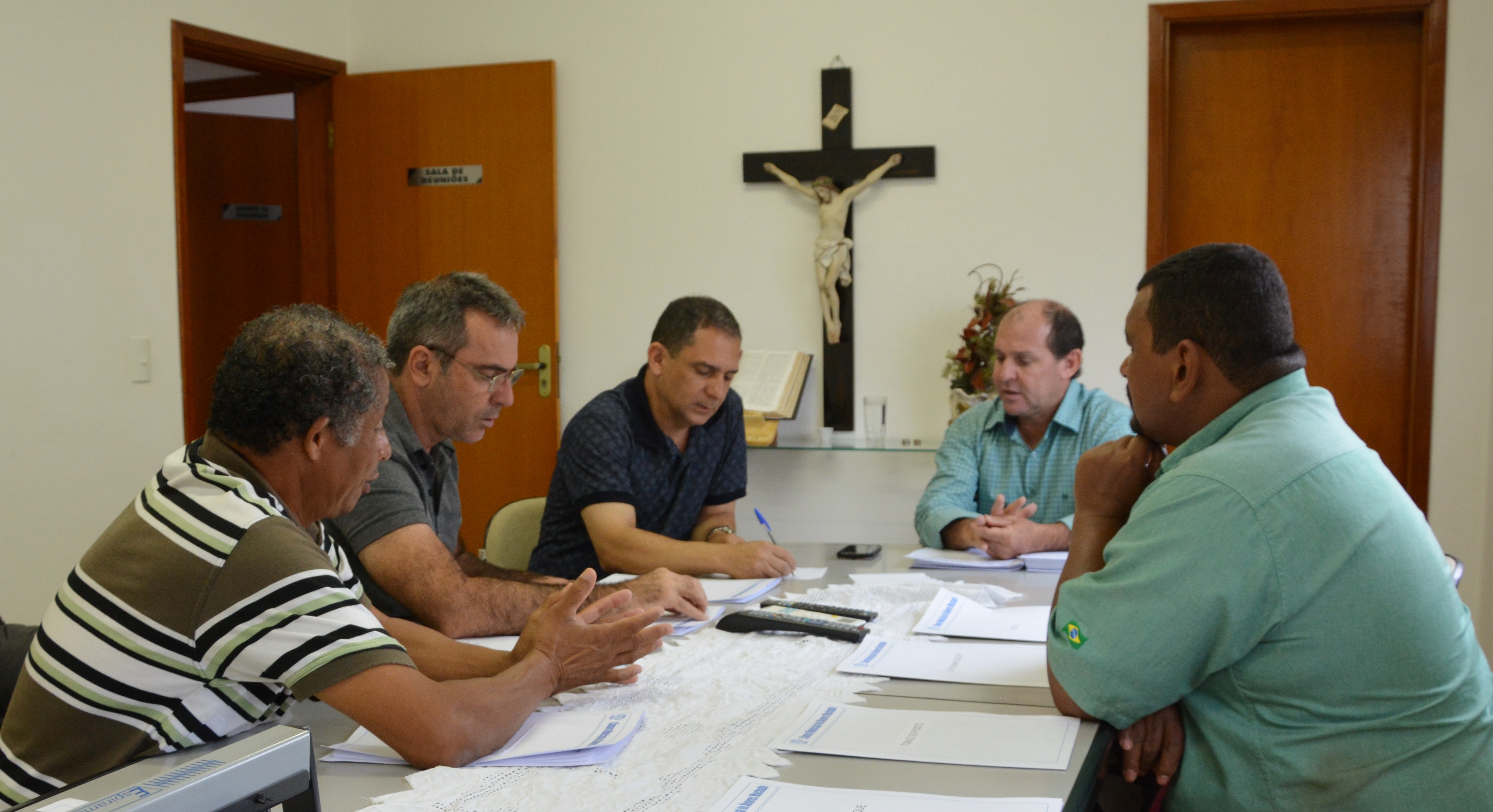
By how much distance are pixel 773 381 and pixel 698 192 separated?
77cm

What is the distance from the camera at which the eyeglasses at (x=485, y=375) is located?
208 centimetres

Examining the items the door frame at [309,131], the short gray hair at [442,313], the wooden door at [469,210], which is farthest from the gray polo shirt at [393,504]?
the door frame at [309,131]

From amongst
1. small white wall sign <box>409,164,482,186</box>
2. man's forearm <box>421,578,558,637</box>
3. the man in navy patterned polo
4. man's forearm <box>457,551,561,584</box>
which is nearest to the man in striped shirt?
man's forearm <box>421,578,558,637</box>

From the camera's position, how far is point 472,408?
2100 mm

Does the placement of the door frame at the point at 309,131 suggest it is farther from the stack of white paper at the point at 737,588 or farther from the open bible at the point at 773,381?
the stack of white paper at the point at 737,588

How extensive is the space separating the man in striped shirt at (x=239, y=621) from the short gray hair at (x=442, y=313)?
76 centimetres

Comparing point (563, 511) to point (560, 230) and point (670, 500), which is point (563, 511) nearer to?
point (670, 500)

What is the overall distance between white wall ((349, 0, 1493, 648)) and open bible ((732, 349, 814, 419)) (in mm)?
84

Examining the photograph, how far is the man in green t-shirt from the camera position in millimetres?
1257

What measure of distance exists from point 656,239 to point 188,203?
2.13 metres

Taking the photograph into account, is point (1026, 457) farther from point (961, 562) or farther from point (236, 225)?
point (236, 225)

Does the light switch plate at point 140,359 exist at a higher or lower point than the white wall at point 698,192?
lower

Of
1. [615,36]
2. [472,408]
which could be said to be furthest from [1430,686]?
[615,36]

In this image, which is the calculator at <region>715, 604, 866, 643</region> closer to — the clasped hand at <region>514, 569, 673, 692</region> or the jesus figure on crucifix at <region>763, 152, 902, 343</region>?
the clasped hand at <region>514, 569, 673, 692</region>
